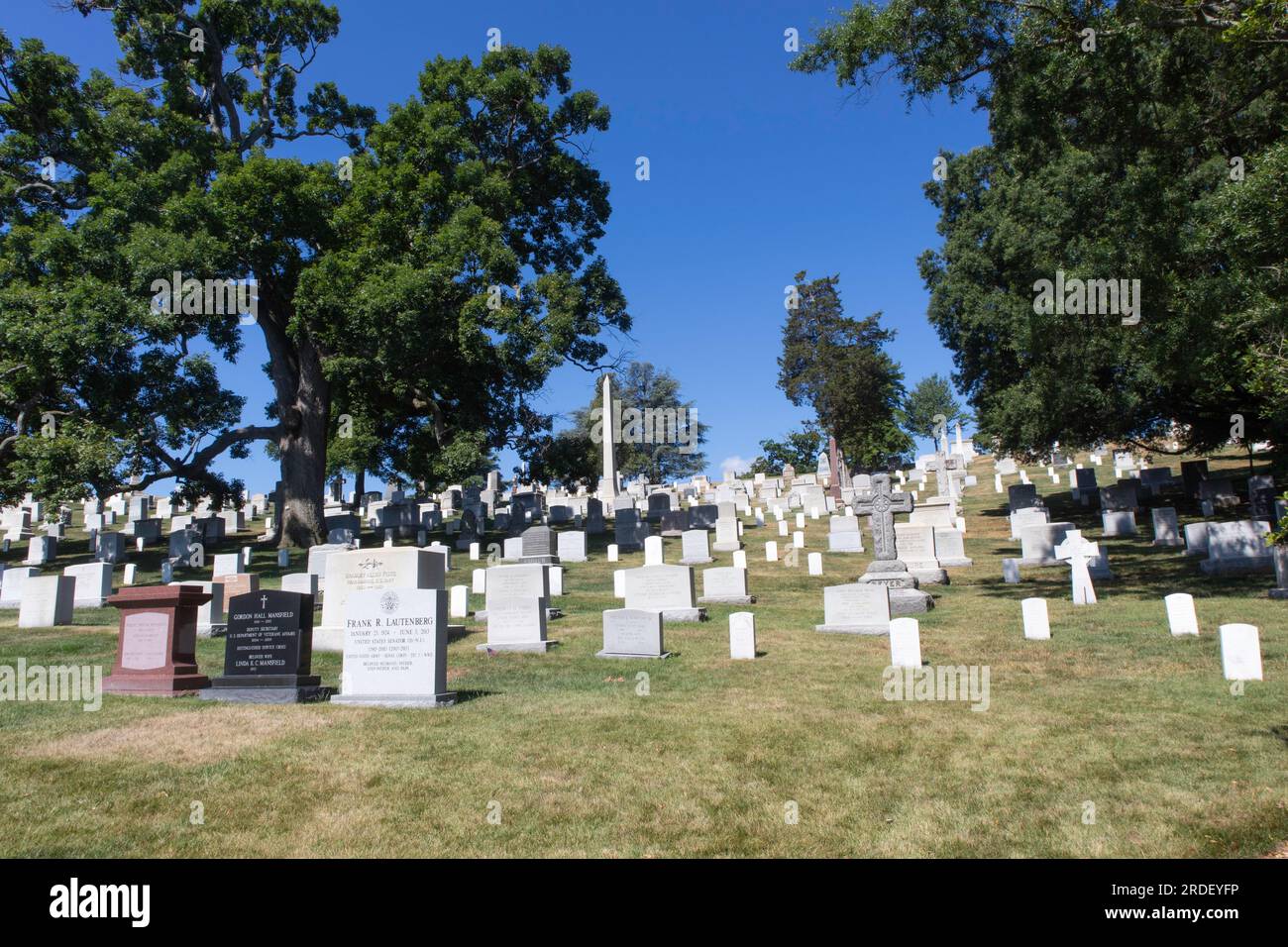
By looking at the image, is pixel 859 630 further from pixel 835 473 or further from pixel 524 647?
pixel 835 473

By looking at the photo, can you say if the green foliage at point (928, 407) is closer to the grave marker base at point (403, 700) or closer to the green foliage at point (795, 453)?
the green foliage at point (795, 453)

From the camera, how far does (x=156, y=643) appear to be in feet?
30.8

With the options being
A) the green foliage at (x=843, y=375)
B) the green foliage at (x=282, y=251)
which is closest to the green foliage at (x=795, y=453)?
the green foliage at (x=843, y=375)

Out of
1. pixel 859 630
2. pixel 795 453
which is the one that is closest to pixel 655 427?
pixel 795 453

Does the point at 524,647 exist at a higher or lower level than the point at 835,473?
lower

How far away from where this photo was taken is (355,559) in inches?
555

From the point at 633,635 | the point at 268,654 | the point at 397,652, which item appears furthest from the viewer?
the point at 633,635

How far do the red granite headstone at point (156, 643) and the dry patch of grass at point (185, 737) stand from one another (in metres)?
1.56

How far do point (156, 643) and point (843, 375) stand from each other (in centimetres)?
4619

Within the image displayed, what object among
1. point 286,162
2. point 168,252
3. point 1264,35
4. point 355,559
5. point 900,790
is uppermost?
point 286,162

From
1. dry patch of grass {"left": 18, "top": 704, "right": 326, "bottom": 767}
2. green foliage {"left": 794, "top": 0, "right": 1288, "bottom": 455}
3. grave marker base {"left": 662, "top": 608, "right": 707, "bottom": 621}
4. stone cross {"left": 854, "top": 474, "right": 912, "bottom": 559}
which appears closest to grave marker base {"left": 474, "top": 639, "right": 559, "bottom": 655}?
grave marker base {"left": 662, "top": 608, "right": 707, "bottom": 621}
